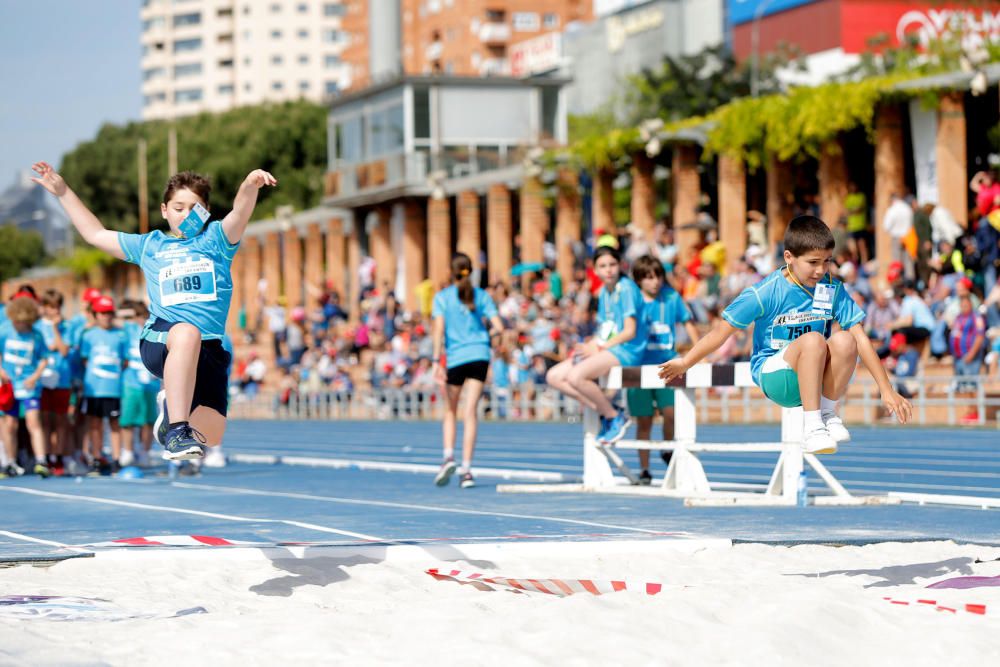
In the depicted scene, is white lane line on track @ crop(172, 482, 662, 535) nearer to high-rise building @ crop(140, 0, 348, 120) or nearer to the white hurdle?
the white hurdle

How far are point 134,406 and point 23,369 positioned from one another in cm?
118

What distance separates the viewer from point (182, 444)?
8.06 metres

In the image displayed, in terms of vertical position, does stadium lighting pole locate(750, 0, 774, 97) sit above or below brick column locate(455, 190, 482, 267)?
above

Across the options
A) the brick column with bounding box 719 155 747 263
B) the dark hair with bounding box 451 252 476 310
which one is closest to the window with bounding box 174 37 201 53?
the brick column with bounding box 719 155 747 263

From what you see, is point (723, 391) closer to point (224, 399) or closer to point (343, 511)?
point (343, 511)

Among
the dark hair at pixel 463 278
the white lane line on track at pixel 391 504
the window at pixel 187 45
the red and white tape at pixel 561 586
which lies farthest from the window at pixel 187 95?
the red and white tape at pixel 561 586

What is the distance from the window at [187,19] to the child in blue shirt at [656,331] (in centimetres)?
15032

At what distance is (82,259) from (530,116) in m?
34.0

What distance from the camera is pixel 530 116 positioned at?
5134 cm

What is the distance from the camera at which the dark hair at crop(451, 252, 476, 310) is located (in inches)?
579

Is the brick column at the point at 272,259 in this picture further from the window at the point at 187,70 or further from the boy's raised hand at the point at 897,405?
the window at the point at 187,70

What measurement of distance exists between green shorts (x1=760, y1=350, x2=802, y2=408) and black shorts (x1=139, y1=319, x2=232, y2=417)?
3.03 m

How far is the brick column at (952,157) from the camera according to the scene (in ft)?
89.0

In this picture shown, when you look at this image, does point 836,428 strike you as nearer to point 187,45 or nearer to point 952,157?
point 952,157
